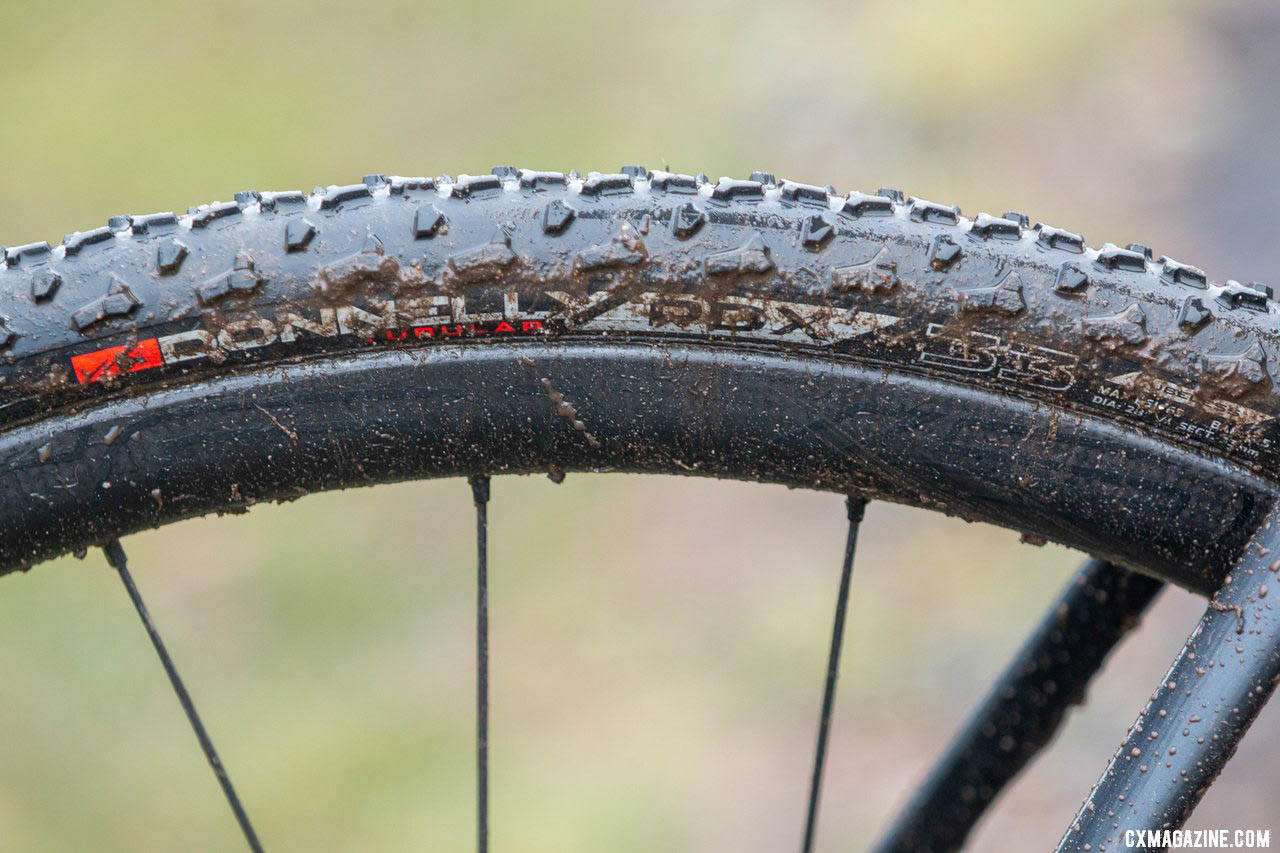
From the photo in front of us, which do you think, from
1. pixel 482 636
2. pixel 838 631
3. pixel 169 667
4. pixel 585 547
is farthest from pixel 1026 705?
pixel 585 547

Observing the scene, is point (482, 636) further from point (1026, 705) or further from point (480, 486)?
point (1026, 705)

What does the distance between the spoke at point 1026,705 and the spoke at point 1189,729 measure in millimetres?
168

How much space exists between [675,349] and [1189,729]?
0.69 feet

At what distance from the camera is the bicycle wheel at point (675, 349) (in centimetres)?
48

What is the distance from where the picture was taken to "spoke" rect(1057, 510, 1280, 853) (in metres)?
A: 0.45

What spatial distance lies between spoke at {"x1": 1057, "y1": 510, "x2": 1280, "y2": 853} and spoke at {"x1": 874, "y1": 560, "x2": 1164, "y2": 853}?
6.6 inches

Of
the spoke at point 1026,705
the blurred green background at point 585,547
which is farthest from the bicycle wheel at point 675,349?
the blurred green background at point 585,547

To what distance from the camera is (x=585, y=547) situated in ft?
6.02

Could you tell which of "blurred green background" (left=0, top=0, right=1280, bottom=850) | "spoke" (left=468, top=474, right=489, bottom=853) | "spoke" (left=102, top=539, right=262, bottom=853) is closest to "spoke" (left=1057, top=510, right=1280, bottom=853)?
"spoke" (left=468, top=474, right=489, bottom=853)

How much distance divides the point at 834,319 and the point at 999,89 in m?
1.77

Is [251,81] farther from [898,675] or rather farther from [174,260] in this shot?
[174,260]

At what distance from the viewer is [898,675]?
1624mm

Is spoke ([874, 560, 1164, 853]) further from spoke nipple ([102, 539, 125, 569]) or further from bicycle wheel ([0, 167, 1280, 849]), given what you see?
spoke nipple ([102, 539, 125, 569])

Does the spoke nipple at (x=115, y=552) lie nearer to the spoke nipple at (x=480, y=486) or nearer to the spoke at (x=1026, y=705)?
the spoke nipple at (x=480, y=486)
